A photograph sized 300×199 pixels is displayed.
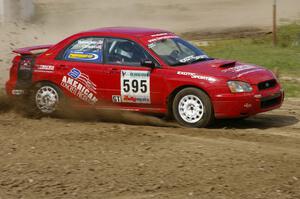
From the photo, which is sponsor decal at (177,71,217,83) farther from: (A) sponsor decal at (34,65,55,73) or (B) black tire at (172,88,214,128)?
(A) sponsor decal at (34,65,55,73)

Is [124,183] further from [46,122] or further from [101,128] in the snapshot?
[46,122]

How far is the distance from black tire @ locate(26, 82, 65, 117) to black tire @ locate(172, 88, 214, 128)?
1878 millimetres

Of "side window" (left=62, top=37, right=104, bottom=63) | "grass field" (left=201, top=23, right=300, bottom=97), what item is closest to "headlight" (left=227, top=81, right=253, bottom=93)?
"side window" (left=62, top=37, right=104, bottom=63)

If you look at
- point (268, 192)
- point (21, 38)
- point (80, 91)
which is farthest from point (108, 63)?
point (21, 38)

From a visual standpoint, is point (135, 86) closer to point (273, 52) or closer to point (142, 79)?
point (142, 79)

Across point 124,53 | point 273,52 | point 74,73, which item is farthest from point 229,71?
point 273,52

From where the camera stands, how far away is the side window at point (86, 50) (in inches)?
405

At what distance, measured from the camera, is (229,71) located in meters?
9.63

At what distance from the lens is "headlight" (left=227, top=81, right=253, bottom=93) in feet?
30.9

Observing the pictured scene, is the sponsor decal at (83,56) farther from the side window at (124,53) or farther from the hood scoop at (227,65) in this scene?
the hood scoop at (227,65)

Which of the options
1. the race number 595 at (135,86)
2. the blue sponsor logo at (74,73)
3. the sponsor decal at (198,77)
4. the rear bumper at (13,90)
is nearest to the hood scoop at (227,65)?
the sponsor decal at (198,77)

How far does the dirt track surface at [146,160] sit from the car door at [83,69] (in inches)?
18.5

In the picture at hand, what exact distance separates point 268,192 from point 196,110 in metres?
3.39

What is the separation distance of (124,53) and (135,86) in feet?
1.85
